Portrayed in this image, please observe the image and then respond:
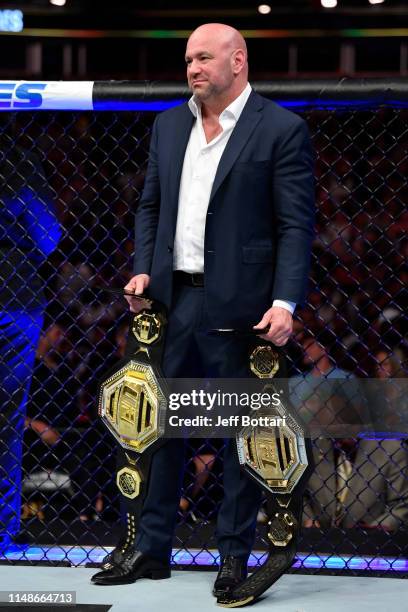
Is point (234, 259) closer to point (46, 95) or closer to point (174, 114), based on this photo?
point (174, 114)

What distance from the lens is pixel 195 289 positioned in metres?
2.14

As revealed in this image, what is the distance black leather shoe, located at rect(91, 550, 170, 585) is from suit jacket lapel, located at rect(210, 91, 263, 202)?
80cm

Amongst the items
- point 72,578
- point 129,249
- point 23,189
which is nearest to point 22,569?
point 72,578

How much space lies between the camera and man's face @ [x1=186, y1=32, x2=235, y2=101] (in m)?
2.04

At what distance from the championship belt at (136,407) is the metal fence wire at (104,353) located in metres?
0.33

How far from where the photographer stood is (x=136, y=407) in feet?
7.13

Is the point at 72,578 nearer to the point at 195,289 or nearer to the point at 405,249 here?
the point at 195,289

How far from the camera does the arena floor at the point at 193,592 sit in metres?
2.03

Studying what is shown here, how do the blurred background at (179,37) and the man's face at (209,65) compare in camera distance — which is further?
the blurred background at (179,37)

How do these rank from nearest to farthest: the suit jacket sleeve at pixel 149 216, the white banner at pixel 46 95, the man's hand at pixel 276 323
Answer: the man's hand at pixel 276 323
the suit jacket sleeve at pixel 149 216
the white banner at pixel 46 95

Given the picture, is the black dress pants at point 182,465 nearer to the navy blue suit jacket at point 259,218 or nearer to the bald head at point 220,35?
the navy blue suit jacket at point 259,218

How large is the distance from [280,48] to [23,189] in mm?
2864

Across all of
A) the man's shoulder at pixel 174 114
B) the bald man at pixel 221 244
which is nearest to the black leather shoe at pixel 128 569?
the bald man at pixel 221 244

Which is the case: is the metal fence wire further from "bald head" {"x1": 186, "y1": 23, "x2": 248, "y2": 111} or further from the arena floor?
"bald head" {"x1": 186, "y1": 23, "x2": 248, "y2": 111}
